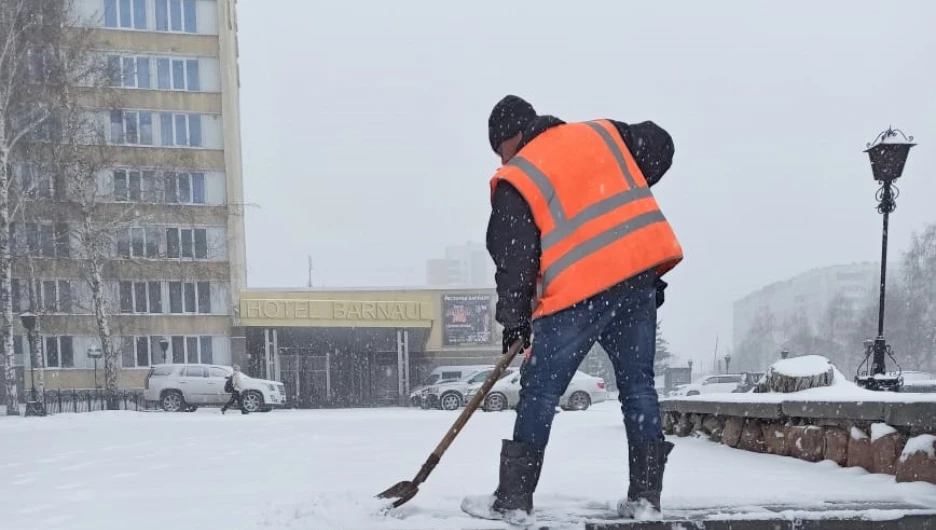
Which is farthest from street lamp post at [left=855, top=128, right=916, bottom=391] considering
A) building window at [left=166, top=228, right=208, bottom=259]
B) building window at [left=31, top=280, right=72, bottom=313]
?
building window at [left=31, top=280, right=72, bottom=313]

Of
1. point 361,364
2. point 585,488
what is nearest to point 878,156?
point 585,488

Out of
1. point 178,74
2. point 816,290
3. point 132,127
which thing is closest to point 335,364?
point 132,127

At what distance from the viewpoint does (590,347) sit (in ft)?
7.90

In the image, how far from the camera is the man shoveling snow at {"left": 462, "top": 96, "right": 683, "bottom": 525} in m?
2.43

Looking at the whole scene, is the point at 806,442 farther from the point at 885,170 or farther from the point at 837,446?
the point at 885,170

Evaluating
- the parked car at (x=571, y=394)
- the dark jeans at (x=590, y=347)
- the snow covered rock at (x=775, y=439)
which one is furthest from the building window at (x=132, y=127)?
the dark jeans at (x=590, y=347)

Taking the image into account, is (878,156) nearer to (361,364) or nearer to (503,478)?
(503,478)

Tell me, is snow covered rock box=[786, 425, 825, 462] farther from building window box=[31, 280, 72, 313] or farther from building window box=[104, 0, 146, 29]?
building window box=[104, 0, 146, 29]

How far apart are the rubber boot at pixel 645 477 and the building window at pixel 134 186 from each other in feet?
88.3

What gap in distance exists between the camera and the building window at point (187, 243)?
29469 millimetres

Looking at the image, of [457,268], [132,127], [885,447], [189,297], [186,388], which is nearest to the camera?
[885,447]

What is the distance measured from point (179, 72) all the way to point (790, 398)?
32.7 meters

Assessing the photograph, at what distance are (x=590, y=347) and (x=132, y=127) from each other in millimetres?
32593

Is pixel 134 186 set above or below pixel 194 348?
above
